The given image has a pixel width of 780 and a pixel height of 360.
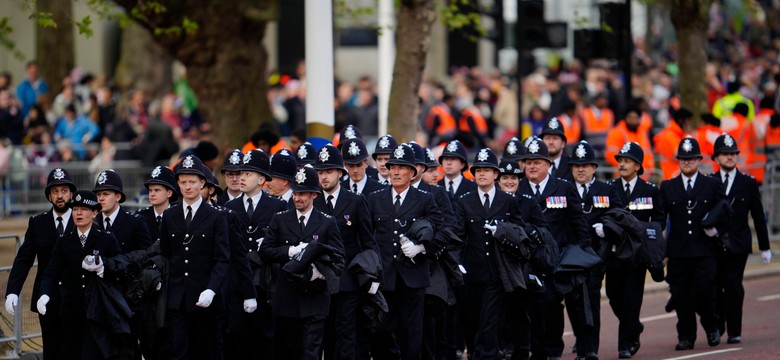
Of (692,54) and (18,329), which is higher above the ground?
(692,54)

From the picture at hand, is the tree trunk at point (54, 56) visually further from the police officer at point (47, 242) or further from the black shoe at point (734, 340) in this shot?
the police officer at point (47, 242)

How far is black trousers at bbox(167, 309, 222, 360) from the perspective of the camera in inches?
548

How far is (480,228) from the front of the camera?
51.1ft

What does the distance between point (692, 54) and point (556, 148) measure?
9.66m

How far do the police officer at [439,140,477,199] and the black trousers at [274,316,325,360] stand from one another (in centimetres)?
308

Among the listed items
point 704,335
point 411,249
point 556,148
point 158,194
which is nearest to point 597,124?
point 704,335

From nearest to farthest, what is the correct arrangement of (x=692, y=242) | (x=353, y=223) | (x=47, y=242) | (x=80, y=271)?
(x=80, y=271), (x=47, y=242), (x=353, y=223), (x=692, y=242)

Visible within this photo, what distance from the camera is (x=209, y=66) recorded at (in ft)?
A: 78.1

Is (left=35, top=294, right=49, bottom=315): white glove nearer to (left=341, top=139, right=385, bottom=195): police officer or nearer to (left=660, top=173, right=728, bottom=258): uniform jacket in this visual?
(left=341, top=139, right=385, bottom=195): police officer


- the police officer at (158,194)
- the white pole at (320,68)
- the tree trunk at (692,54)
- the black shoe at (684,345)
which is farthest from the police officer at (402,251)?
the tree trunk at (692,54)

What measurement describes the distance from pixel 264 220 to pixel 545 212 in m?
2.81

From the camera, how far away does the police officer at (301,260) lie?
45.7ft

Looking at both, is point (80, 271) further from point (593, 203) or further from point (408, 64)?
point (408, 64)

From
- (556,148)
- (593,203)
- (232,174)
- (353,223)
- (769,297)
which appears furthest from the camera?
(769,297)
